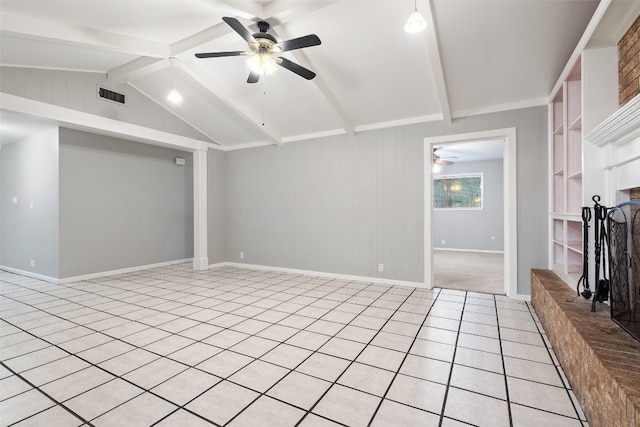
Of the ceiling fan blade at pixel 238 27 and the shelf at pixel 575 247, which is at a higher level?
the ceiling fan blade at pixel 238 27

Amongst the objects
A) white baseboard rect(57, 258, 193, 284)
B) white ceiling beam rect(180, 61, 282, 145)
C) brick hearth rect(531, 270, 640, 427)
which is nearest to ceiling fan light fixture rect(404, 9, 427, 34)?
brick hearth rect(531, 270, 640, 427)

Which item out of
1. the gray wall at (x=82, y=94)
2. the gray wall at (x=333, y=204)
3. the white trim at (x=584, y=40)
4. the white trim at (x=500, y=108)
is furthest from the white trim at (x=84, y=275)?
the white trim at (x=584, y=40)

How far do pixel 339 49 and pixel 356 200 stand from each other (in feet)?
7.57

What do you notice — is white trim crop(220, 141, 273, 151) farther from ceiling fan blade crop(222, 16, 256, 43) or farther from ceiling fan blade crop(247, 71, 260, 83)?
ceiling fan blade crop(222, 16, 256, 43)

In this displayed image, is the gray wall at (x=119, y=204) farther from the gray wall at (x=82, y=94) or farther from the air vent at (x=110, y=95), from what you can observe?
the air vent at (x=110, y=95)

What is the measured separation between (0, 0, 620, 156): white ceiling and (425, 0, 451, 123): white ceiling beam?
1 cm

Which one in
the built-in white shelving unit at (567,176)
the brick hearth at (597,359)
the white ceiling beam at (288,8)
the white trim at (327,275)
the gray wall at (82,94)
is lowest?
the white trim at (327,275)

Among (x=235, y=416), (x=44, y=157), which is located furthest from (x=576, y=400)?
(x=44, y=157)

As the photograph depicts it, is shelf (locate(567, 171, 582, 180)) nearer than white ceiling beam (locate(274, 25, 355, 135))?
Yes

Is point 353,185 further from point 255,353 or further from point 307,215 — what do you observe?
point 255,353

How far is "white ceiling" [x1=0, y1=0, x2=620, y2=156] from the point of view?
279 centimetres

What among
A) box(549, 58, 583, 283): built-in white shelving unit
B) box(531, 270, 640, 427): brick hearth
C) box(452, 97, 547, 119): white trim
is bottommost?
box(531, 270, 640, 427): brick hearth

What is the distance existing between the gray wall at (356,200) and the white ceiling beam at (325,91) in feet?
1.08

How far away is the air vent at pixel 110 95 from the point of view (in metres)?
4.59
